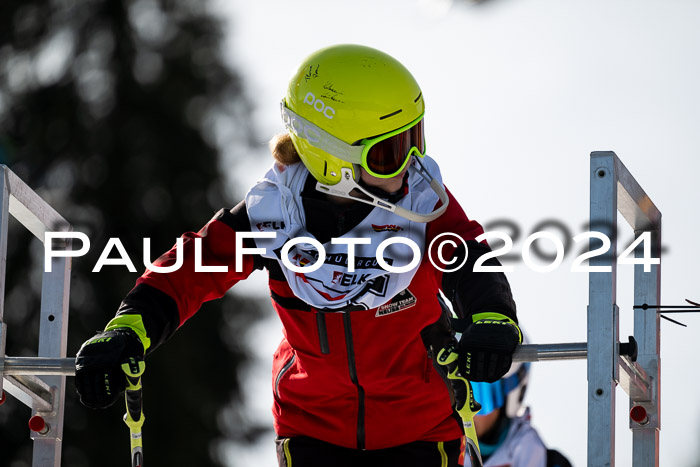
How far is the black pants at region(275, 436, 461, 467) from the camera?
178 inches

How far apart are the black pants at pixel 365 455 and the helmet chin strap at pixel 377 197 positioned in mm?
694

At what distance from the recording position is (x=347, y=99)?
466cm

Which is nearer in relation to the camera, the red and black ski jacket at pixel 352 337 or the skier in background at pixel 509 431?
the red and black ski jacket at pixel 352 337

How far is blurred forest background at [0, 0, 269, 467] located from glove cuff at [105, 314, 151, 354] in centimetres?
990

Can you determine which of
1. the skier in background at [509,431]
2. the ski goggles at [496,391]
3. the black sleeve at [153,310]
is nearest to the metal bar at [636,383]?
the black sleeve at [153,310]

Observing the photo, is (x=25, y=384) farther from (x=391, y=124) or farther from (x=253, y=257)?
(x=391, y=124)

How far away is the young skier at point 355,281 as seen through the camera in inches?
178

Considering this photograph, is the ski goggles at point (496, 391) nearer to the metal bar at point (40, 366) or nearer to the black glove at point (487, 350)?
the metal bar at point (40, 366)

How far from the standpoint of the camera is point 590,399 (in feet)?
13.2

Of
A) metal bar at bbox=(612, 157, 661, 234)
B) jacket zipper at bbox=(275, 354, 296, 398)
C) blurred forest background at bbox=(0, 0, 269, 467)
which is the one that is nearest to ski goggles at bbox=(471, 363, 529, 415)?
metal bar at bbox=(612, 157, 661, 234)

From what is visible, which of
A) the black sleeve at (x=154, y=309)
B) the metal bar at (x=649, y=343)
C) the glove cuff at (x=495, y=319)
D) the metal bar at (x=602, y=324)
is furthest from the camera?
the metal bar at (x=649, y=343)

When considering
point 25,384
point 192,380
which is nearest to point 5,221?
point 25,384

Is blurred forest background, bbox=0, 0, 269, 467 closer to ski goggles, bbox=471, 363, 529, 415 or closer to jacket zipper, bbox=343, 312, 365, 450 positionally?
ski goggles, bbox=471, 363, 529, 415

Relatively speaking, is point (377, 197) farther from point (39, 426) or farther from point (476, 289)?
point (39, 426)
